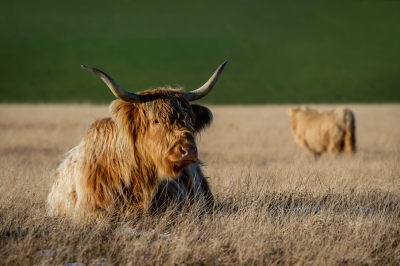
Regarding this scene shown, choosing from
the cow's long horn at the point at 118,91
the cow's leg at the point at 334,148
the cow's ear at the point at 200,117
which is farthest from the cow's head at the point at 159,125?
the cow's leg at the point at 334,148

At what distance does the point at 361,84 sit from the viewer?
5638cm

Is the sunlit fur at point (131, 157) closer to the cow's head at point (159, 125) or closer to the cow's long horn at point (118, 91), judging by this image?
the cow's head at point (159, 125)

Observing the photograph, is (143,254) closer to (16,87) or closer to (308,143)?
(308,143)

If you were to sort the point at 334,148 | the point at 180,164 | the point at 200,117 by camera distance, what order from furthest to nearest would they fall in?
the point at 334,148, the point at 200,117, the point at 180,164

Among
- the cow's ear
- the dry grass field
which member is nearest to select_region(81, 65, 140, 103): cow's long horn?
the cow's ear

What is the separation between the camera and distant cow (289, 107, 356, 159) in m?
15.7

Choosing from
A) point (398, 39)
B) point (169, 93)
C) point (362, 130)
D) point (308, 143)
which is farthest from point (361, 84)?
point (169, 93)

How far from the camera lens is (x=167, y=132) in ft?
19.1

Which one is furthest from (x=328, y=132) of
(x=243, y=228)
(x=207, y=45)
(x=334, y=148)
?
(x=207, y=45)

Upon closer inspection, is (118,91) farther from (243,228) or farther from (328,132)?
(328,132)

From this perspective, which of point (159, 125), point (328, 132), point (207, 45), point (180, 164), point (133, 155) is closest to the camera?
point (180, 164)

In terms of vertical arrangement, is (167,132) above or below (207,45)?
below

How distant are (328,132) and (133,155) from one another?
10699 millimetres

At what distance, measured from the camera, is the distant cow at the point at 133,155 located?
19.0 feet
